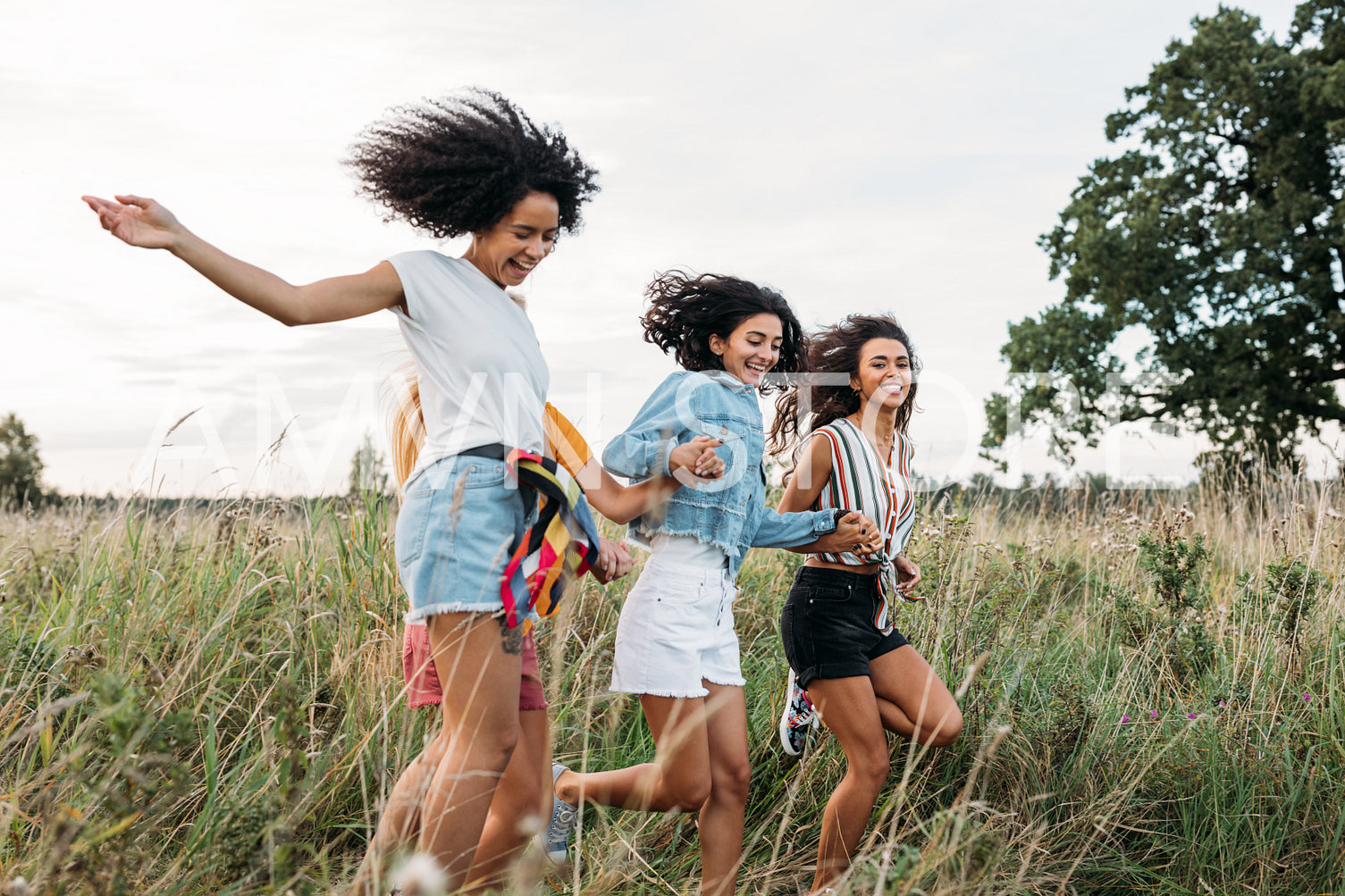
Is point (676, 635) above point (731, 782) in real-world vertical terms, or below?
above

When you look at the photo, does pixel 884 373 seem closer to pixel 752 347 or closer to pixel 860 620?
pixel 752 347

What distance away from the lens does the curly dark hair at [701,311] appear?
304 cm

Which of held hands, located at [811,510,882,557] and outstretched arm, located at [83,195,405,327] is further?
held hands, located at [811,510,882,557]

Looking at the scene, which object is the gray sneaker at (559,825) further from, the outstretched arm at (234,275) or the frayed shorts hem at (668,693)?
the outstretched arm at (234,275)

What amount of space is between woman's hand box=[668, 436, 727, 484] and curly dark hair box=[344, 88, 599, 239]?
0.81 m

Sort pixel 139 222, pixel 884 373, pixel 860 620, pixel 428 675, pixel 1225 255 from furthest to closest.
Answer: pixel 1225 255 < pixel 884 373 < pixel 860 620 < pixel 428 675 < pixel 139 222

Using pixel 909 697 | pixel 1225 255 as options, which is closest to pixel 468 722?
pixel 909 697

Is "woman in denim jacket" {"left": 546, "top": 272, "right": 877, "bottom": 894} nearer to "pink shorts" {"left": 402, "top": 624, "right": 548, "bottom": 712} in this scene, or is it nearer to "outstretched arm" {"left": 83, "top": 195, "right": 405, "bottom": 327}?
"pink shorts" {"left": 402, "top": 624, "right": 548, "bottom": 712}

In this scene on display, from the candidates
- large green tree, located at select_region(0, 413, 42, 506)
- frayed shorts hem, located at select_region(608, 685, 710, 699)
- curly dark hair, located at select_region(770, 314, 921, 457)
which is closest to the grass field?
frayed shorts hem, located at select_region(608, 685, 710, 699)

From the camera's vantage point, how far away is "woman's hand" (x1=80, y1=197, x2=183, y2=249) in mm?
Result: 1828

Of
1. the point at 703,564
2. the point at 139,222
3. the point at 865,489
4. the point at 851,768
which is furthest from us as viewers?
the point at 865,489

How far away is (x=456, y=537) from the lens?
2025 mm

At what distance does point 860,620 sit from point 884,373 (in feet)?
3.14

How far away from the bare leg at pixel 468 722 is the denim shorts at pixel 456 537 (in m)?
0.06
